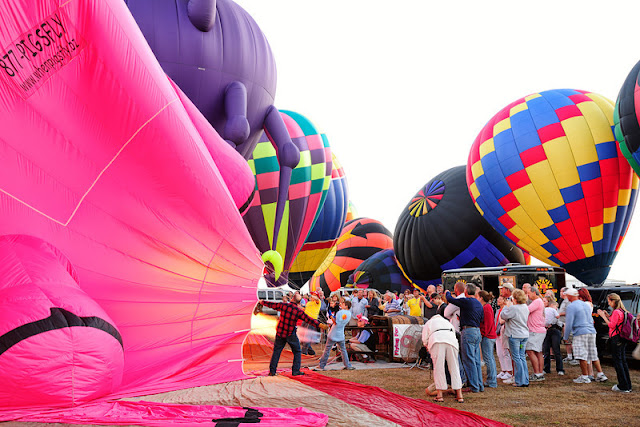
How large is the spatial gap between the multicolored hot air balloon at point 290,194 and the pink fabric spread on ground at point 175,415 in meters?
10.8

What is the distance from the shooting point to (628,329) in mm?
6918

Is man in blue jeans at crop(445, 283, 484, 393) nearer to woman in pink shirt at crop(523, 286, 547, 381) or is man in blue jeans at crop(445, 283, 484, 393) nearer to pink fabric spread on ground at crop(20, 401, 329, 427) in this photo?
woman in pink shirt at crop(523, 286, 547, 381)

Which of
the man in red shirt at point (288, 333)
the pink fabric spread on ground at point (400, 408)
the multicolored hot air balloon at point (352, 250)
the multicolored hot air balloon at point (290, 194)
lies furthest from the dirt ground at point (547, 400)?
the multicolored hot air balloon at point (352, 250)

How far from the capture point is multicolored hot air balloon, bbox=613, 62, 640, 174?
13555 mm

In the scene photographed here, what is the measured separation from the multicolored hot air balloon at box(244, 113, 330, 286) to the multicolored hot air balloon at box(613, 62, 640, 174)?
29.0 ft

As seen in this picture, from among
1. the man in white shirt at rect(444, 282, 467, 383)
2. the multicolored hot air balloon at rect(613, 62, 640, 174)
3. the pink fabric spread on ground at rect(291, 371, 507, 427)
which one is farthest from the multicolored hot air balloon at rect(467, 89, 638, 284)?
the pink fabric spread on ground at rect(291, 371, 507, 427)

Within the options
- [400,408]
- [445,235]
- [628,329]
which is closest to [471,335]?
[400,408]

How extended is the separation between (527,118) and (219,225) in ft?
43.9

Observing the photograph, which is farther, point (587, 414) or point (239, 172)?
point (239, 172)

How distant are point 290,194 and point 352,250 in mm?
14564

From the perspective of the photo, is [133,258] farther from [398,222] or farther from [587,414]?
[398,222]

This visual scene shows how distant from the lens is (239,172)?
7238 millimetres

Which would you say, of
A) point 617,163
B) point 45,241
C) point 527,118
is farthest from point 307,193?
point 45,241

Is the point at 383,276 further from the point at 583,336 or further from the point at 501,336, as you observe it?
the point at 583,336
